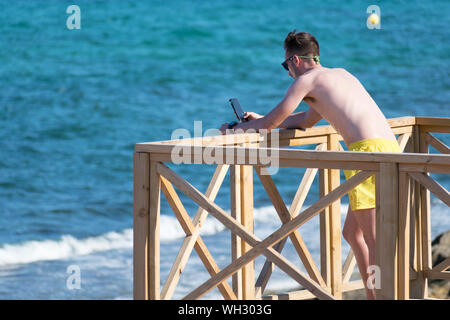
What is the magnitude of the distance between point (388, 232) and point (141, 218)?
4.02 ft

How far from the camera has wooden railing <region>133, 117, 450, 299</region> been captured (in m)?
3.66

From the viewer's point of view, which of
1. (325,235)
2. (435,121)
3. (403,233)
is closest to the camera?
(403,233)

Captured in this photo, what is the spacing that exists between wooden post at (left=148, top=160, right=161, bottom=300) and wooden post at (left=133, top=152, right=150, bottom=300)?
0.07 ft

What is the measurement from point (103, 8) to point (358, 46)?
6.69m

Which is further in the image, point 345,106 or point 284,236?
point 345,106

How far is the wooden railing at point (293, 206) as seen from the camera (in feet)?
12.0

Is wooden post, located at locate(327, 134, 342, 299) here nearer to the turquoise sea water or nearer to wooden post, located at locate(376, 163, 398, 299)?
wooden post, located at locate(376, 163, 398, 299)

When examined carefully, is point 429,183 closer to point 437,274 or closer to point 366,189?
point 366,189

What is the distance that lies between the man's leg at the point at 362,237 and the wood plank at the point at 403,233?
0.47 m

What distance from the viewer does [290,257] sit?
33.0 feet

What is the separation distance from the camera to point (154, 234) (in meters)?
4.25

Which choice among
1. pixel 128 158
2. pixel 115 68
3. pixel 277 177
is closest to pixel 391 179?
pixel 277 177

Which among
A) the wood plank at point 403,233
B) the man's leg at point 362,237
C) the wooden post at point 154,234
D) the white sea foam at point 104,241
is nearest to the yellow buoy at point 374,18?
the white sea foam at point 104,241

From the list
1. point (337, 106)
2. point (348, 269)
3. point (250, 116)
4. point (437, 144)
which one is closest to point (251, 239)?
point (337, 106)
